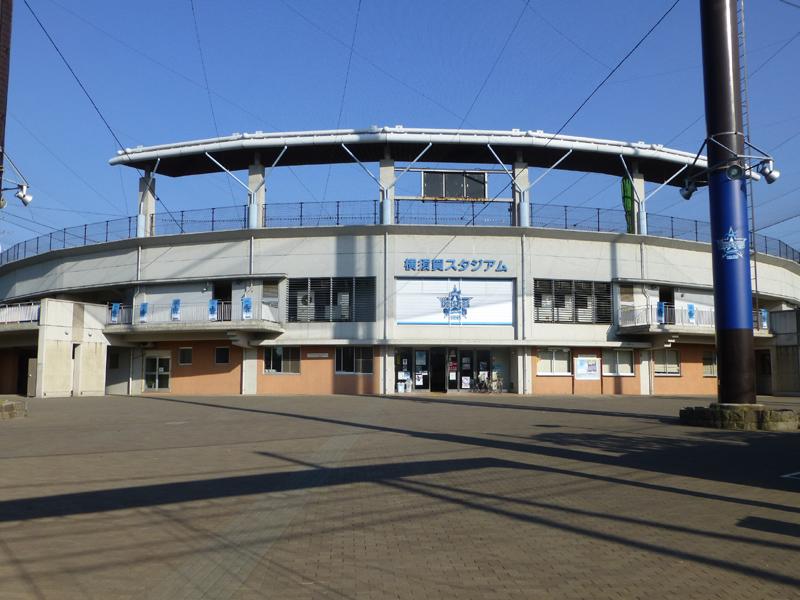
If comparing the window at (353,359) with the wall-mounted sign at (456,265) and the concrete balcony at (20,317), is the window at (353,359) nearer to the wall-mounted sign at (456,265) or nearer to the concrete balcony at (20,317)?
the wall-mounted sign at (456,265)

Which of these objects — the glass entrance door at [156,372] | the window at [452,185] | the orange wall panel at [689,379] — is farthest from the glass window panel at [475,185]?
the glass entrance door at [156,372]

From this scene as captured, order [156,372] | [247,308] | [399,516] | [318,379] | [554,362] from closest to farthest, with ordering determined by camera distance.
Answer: [399,516]
[247,308]
[318,379]
[554,362]
[156,372]

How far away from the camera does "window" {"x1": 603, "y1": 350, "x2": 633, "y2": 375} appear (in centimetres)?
3522

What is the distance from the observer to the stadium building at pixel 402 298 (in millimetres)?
33625

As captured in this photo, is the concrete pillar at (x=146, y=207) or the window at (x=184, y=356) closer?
the window at (x=184, y=356)

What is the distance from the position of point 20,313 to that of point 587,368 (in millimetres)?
28717

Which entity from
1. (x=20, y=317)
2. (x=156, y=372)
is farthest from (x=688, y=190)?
(x=20, y=317)

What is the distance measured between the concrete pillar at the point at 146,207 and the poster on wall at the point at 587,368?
81.3 ft

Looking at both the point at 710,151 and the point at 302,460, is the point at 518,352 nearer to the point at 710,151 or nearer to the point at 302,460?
the point at 710,151

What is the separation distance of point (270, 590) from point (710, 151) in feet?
57.1

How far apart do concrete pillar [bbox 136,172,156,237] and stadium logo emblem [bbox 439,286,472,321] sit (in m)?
17.3

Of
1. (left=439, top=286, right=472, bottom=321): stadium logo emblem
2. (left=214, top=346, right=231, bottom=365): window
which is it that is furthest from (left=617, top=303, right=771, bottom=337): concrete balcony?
(left=214, top=346, right=231, bottom=365): window

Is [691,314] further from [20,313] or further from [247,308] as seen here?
[20,313]

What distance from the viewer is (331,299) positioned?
34.0 meters
